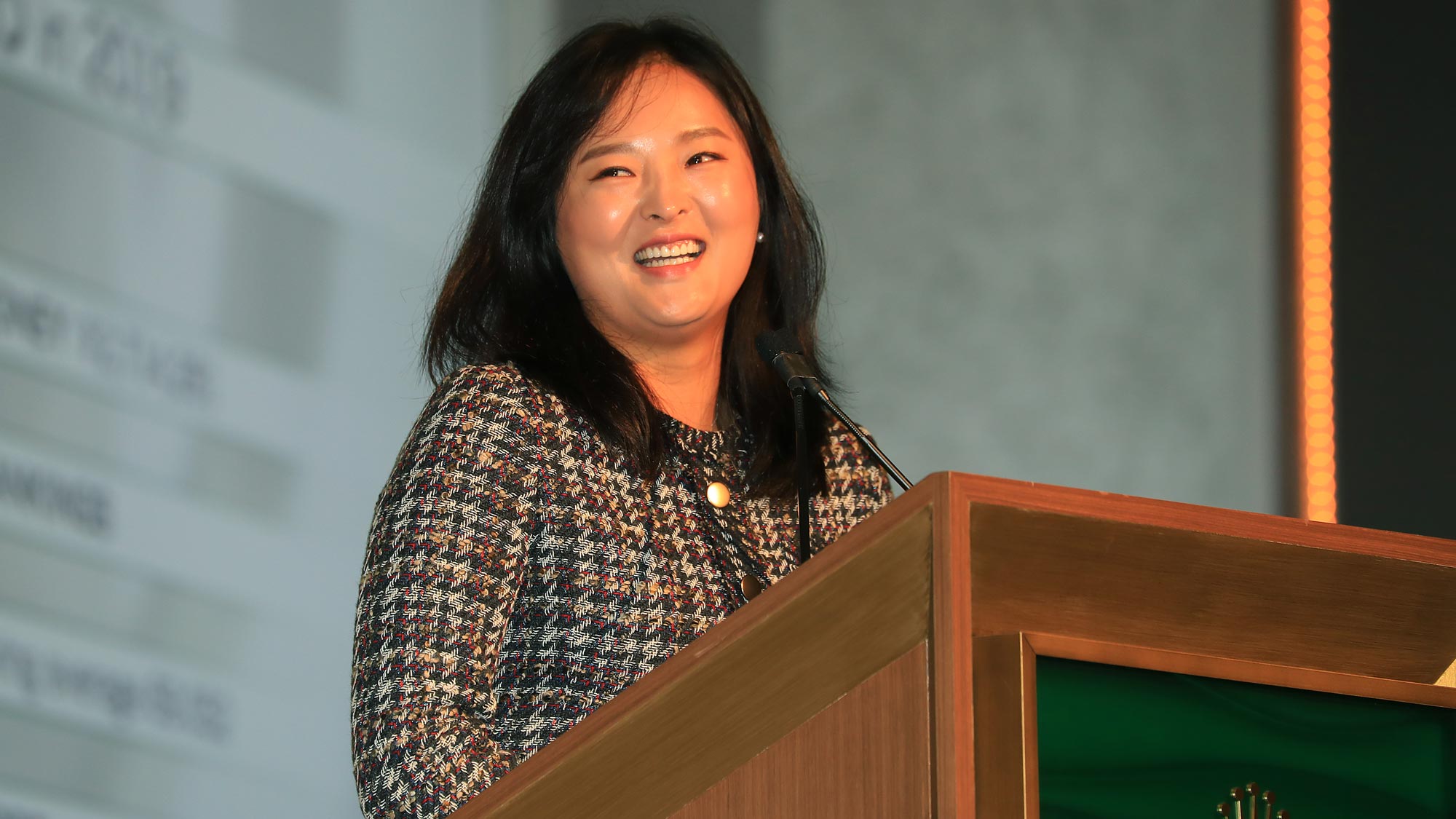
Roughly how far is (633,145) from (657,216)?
9 cm

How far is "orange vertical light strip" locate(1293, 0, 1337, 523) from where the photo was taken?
348cm

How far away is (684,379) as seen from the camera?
1.84 meters

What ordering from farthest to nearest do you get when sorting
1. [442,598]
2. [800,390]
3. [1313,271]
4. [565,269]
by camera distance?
[1313,271] < [565,269] < [800,390] < [442,598]

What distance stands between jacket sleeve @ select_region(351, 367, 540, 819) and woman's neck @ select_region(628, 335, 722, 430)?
258 millimetres

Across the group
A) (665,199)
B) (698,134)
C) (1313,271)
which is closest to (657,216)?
(665,199)

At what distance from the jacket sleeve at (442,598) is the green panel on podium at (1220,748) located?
0.59 m

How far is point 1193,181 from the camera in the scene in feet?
11.6

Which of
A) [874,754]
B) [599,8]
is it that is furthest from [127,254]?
[874,754]

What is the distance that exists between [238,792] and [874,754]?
5.64 ft

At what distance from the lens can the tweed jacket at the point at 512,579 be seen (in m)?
1.34

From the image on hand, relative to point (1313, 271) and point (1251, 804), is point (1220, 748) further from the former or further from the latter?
point (1313, 271)

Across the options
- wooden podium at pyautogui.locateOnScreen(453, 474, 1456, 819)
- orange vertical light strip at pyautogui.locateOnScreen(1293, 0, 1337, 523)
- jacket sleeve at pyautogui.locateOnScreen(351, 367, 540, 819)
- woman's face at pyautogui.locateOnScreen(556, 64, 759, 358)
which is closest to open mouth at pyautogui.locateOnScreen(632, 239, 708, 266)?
woman's face at pyautogui.locateOnScreen(556, 64, 759, 358)

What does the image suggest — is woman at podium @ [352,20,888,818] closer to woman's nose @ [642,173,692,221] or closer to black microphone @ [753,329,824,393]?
woman's nose @ [642,173,692,221]

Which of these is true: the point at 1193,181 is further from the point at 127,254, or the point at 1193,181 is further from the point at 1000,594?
the point at 1000,594
